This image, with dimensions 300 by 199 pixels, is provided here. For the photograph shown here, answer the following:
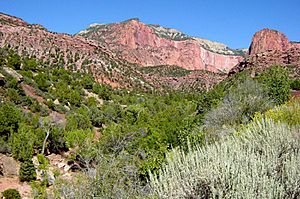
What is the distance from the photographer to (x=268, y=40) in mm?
143000

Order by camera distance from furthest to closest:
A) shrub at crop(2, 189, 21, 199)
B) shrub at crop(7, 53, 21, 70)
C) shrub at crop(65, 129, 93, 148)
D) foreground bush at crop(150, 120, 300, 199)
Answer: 1. shrub at crop(7, 53, 21, 70)
2. shrub at crop(65, 129, 93, 148)
3. shrub at crop(2, 189, 21, 199)
4. foreground bush at crop(150, 120, 300, 199)

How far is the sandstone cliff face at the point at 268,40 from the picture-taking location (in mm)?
141375

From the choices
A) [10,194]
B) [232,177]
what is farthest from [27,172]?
[232,177]

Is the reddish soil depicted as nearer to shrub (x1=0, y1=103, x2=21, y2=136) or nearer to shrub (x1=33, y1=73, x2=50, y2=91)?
shrub (x1=0, y1=103, x2=21, y2=136)

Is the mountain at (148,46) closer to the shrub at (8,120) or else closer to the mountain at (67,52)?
the mountain at (67,52)

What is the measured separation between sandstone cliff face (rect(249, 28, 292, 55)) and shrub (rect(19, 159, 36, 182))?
437ft

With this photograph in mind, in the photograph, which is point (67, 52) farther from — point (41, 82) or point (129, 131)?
point (129, 131)

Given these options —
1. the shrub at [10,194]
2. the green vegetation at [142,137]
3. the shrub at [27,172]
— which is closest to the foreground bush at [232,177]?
the green vegetation at [142,137]

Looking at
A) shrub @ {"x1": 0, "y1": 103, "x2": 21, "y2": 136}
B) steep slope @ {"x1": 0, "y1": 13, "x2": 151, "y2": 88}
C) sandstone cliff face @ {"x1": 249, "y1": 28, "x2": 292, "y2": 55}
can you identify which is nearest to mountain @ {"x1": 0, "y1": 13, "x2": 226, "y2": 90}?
steep slope @ {"x1": 0, "y1": 13, "x2": 151, "y2": 88}

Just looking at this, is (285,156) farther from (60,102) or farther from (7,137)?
(60,102)

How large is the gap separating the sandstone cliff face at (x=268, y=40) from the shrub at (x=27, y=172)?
13318 centimetres

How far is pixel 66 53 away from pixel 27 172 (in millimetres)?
48062

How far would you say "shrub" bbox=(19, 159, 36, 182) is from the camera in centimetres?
1832

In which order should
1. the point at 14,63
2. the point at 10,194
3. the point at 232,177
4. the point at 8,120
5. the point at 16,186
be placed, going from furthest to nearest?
1. the point at 14,63
2. the point at 8,120
3. the point at 16,186
4. the point at 10,194
5. the point at 232,177
